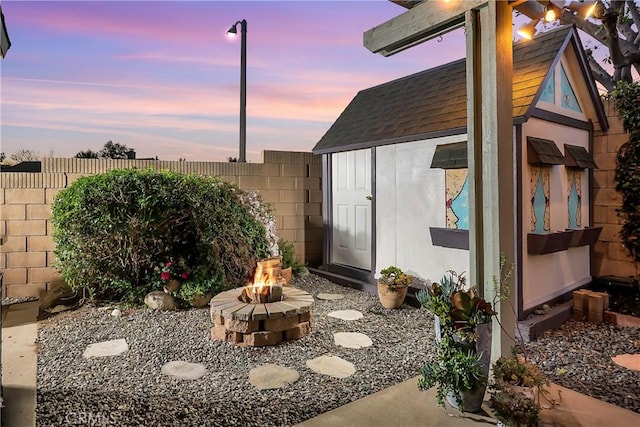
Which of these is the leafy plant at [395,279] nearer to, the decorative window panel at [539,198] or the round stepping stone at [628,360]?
the decorative window panel at [539,198]

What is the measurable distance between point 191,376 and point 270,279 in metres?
1.28

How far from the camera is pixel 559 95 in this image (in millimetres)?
4359

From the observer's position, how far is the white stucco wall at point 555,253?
3945 millimetres

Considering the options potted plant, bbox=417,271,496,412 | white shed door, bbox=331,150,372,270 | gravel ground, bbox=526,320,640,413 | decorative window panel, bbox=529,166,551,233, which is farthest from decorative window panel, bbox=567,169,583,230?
potted plant, bbox=417,271,496,412

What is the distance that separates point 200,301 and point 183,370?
172 cm

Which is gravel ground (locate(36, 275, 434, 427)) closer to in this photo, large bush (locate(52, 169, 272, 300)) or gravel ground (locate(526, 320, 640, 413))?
large bush (locate(52, 169, 272, 300))

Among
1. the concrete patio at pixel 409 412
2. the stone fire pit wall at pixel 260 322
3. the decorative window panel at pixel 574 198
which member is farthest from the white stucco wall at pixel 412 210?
the concrete patio at pixel 409 412

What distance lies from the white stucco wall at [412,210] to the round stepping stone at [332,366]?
2.06m

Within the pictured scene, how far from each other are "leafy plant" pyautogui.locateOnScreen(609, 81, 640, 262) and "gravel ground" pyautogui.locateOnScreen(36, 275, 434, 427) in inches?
104

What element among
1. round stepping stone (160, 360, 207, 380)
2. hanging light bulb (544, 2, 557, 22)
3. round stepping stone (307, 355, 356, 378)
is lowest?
round stepping stone (307, 355, 356, 378)

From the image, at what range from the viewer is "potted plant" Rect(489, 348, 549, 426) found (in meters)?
1.91

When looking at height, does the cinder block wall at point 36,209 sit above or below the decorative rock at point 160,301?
above

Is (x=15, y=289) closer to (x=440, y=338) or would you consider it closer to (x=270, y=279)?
(x=270, y=279)

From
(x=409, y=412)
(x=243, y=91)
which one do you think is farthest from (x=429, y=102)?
(x=409, y=412)
